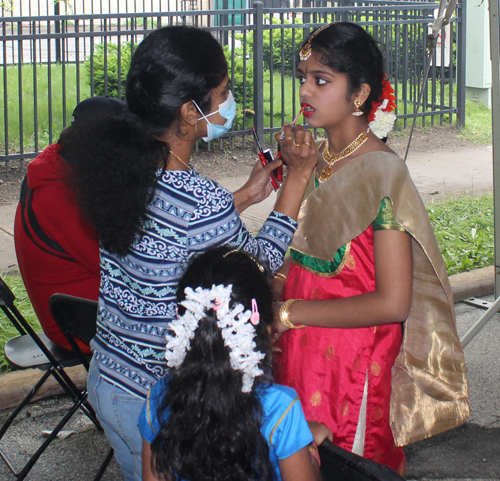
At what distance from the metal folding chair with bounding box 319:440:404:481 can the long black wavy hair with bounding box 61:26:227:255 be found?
0.69 meters

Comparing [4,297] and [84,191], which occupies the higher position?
[84,191]

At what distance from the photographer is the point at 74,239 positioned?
260 centimetres

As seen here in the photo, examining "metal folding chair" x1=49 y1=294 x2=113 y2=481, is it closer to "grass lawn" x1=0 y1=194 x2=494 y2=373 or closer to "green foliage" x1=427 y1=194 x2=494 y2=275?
"grass lawn" x1=0 y1=194 x2=494 y2=373

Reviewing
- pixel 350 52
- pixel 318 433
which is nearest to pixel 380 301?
pixel 318 433

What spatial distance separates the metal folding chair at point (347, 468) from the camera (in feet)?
4.57

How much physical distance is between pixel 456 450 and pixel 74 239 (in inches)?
77.5

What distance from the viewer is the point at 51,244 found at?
265cm

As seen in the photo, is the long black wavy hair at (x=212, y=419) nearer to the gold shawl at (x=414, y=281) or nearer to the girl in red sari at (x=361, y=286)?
the girl in red sari at (x=361, y=286)

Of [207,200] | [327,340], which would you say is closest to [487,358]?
[327,340]

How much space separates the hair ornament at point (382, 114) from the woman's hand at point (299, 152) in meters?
0.28

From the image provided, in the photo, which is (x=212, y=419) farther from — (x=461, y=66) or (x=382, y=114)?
(x=461, y=66)

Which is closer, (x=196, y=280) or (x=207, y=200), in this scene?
(x=196, y=280)

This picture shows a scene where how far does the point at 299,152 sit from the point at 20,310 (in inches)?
111

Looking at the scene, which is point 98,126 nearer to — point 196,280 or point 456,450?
point 196,280
